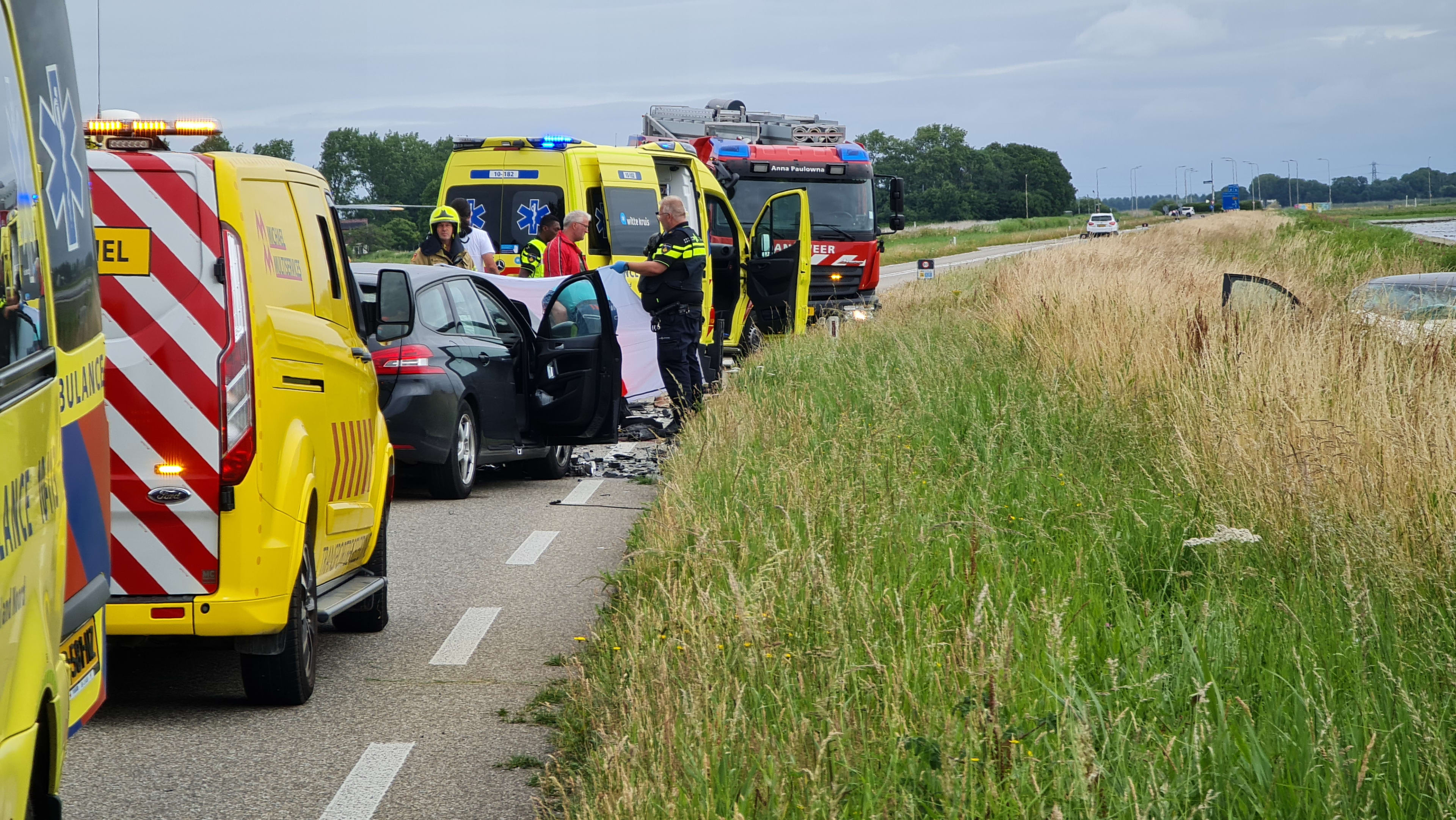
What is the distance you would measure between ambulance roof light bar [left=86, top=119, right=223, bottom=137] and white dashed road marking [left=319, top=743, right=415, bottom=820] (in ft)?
7.19

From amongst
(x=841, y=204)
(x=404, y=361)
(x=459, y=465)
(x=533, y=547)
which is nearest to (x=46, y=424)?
(x=533, y=547)

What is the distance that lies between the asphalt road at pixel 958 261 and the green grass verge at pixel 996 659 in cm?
2692

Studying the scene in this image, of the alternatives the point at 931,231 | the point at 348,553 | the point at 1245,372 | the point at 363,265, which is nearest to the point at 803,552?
the point at 348,553

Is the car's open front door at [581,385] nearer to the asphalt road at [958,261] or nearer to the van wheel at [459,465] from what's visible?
the van wheel at [459,465]

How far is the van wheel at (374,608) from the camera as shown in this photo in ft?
21.0

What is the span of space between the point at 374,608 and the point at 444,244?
7.30 metres

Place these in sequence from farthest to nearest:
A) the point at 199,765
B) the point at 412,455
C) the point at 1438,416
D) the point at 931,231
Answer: the point at 931,231
the point at 412,455
the point at 1438,416
the point at 199,765

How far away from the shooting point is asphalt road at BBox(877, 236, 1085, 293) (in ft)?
136

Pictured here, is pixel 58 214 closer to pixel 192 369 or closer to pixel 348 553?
pixel 192 369

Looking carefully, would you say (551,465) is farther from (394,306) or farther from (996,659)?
(996,659)

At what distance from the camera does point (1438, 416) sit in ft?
20.5

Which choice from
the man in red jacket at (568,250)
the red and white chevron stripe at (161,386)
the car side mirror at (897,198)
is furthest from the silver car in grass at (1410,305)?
the car side mirror at (897,198)

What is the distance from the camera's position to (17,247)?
2.92m

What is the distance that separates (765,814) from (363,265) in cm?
762
